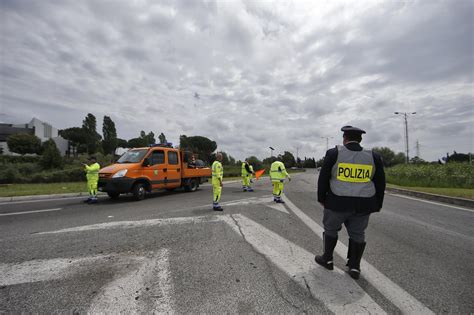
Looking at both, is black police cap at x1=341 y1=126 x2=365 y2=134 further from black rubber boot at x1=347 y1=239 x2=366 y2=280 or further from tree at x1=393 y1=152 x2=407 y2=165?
tree at x1=393 y1=152 x2=407 y2=165

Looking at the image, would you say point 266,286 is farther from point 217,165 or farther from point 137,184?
point 137,184

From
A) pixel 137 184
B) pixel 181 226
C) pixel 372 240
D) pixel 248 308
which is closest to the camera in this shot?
pixel 248 308

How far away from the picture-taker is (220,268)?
291 centimetres

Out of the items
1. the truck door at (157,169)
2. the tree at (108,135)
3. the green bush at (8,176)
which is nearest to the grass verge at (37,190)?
the truck door at (157,169)

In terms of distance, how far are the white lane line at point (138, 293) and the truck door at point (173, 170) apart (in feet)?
24.2

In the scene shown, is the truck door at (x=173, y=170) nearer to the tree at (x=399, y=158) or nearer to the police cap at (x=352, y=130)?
the police cap at (x=352, y=130)

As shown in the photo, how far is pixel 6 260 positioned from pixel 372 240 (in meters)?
5.90

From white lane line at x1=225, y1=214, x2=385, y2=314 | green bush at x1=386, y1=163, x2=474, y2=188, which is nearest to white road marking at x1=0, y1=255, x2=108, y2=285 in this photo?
white lane line at x1=225, y1=214, x2=385, y2=314

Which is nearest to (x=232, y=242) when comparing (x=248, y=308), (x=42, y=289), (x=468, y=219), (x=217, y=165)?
(x=248, y=308)

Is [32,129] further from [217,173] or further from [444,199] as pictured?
[444,199]

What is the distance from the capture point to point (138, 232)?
4.34 meters

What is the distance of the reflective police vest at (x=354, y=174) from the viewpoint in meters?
2.80

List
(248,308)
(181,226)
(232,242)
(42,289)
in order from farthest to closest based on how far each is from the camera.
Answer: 1. (181,226)
2. (232,242)
3. (42,289)
4. (248,308)

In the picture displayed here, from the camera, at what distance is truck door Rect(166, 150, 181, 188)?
10.1 meters
